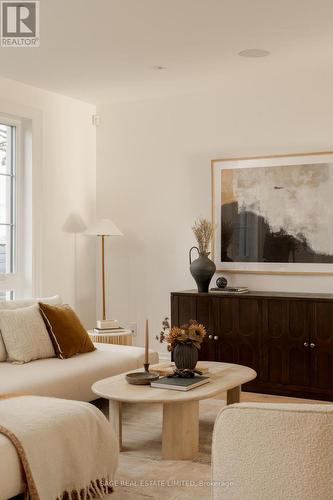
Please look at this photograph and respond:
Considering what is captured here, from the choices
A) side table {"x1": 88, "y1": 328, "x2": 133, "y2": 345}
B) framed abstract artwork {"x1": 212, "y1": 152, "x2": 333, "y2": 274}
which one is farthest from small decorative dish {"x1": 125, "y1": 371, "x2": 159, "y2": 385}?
framed abstract artwork {"x1": 212, "y1": 152, "x2": 333, "y2": 274}

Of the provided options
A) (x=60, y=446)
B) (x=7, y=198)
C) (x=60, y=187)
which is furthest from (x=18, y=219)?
(x=60, y=446)

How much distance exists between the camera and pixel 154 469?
3.58 metres

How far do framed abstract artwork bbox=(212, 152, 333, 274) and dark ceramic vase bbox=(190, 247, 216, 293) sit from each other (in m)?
0.30

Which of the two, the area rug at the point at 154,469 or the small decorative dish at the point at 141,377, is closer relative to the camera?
the area rug at the point at 154,469

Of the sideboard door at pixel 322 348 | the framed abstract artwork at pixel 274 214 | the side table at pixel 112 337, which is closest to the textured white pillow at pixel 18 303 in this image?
the side table at pixel 112 337

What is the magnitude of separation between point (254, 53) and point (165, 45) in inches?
28.2

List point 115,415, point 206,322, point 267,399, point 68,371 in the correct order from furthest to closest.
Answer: point 206,322, point 267,399, point 68,371, point 115,415

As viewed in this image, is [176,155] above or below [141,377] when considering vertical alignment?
above

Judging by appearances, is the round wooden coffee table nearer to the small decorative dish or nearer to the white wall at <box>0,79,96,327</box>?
the small decorative dish

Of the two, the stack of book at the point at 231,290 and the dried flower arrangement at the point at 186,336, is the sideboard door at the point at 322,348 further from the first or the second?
the dried flower arrangement at the point at 186,336

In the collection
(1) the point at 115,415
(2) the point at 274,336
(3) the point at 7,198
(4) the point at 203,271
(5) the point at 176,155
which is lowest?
(1) the point at 115,415

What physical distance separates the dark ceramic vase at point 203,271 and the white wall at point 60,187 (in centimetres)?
137

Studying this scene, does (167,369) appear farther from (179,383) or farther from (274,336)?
(274,336)

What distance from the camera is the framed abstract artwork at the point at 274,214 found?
18.2 feet
